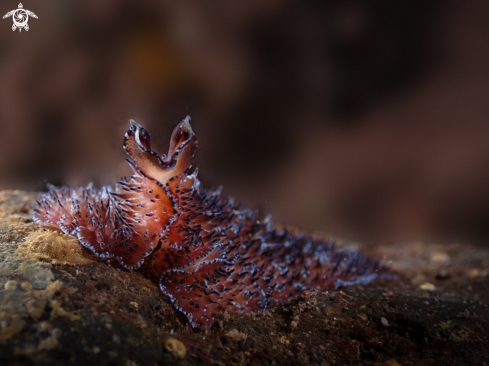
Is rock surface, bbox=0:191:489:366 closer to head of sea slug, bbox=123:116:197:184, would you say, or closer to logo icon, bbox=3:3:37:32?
head of sea slug, bbox=123:116:197:184

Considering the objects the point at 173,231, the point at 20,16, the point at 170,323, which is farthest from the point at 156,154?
the point at 20,16

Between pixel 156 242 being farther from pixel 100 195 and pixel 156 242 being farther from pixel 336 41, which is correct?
pixel 336 41

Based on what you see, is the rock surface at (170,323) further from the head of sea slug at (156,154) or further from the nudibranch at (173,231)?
the head of sea slug at (156,154)

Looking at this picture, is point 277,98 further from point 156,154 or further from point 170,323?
point 170,323

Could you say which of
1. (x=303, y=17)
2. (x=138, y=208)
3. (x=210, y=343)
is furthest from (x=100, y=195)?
(x=303, y=17)

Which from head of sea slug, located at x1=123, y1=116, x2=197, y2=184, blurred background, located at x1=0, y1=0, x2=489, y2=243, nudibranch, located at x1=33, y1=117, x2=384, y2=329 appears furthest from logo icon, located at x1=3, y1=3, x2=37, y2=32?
head of sea slug, located at x1=123, y1=116, x2=197, y2=184

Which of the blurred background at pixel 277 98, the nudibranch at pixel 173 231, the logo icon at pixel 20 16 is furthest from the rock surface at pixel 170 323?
the logo icon at pixel 20 16
